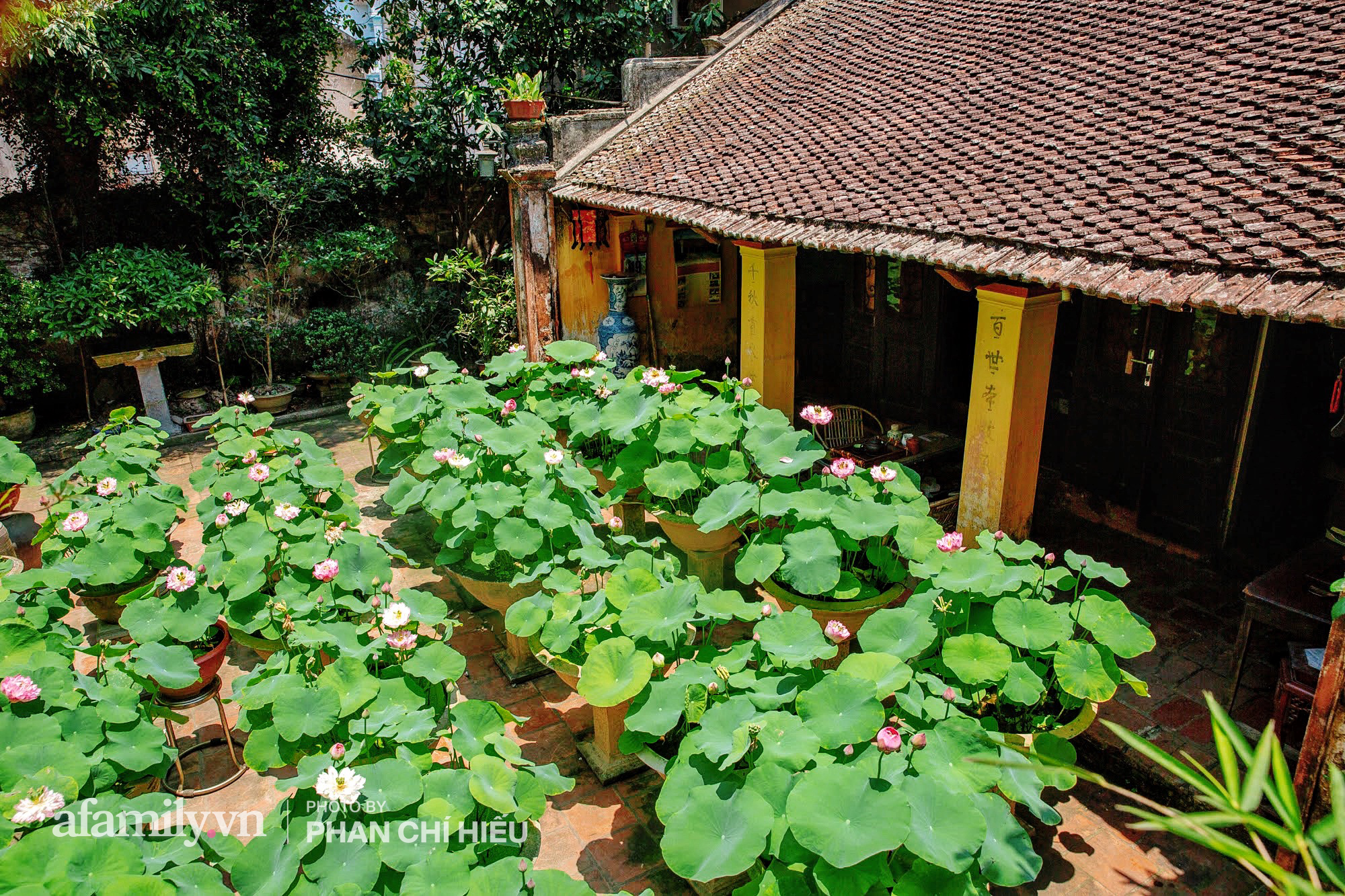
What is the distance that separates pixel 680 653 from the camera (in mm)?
4059

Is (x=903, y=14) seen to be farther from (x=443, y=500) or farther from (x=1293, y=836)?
(x=1293, y=836)

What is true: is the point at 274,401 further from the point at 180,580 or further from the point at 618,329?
the point at 180,580

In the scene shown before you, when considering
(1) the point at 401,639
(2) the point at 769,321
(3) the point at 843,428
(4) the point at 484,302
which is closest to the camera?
(1) the point at 401,639

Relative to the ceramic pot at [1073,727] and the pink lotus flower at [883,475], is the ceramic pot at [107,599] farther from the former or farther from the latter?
the ceramic pot at [1073,727]

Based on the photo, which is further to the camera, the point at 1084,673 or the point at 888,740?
the point at 1084,673

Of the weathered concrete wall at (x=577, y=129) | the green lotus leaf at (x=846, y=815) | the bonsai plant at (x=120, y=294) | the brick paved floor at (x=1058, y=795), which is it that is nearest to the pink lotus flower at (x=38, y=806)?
the brick paved floor at (x=1058, y=795)

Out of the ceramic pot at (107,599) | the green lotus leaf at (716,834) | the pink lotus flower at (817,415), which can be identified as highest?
the pink lotus flower at (817,415)

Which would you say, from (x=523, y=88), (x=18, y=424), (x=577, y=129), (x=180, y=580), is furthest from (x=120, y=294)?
(x=180, y=580)

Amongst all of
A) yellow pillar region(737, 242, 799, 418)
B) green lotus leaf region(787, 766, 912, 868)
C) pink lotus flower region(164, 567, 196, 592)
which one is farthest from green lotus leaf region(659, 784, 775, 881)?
yellow pillar region(737, 242, 799, 418)

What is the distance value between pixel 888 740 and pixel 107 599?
488 centimetres

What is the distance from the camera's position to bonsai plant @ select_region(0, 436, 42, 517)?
5.96m

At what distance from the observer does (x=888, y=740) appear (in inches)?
121

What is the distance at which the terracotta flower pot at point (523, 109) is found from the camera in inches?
388

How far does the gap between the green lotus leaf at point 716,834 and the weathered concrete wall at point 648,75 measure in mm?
9547
